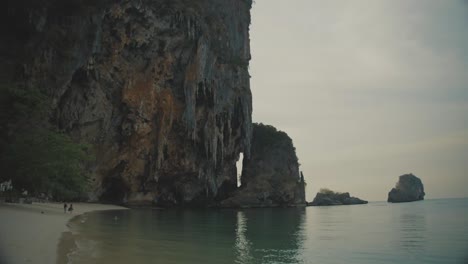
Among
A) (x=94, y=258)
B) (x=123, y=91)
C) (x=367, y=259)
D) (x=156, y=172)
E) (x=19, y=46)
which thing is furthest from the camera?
(x=156, y=172)

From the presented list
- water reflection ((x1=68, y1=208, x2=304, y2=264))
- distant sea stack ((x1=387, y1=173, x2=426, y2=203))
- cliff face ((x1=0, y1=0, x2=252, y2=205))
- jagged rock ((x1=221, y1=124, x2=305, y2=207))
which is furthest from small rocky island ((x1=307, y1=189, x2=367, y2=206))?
water reflection ((x1=68, y1=208, x2=304, y2=264))

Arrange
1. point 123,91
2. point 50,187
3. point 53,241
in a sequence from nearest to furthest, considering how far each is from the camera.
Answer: point 53,241 < point 50,187 < point 123,91

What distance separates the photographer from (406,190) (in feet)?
458

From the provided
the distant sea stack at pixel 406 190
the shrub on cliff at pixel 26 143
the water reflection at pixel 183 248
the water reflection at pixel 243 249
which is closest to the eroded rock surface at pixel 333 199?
the distant sea stack at pixel 406 190

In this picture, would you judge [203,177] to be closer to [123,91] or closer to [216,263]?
[123,91]

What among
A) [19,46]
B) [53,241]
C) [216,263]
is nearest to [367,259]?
[216,263]

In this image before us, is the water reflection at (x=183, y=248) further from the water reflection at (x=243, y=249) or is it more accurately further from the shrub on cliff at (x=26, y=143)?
the shrub on cliff at (x=26, y=143)

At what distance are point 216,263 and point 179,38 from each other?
1831 inches

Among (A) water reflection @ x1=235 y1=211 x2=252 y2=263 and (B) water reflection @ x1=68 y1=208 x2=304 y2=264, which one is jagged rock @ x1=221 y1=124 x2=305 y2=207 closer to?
(A) water reflection @ x1=235 y1=211 x2=252 y2=263

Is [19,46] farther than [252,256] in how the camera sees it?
Yes

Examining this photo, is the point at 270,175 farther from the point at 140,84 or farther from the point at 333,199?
the point at 333,199

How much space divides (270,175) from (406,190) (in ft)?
271

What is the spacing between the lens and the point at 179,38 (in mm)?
54812

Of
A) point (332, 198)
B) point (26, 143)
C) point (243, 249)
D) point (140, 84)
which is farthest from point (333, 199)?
point (243, 249)
